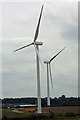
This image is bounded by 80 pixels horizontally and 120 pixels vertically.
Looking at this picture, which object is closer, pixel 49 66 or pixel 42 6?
pixel 42 6

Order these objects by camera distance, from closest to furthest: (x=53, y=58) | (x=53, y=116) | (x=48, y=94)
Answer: (x=53, y=116)
(x=53, y=58)
(x=48, y=94)

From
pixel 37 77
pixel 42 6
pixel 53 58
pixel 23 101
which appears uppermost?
pixel 42 6

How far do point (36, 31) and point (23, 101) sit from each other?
131 metres

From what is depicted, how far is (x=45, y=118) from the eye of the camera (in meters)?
53.1

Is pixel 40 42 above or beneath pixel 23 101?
above

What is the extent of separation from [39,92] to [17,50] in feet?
34.0

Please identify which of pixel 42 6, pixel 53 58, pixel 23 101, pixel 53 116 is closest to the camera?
pixel 53 116

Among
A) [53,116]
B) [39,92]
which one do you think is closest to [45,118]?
[53,116]

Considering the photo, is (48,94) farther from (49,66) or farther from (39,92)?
(39,92)

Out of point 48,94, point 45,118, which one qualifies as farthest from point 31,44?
point 48,94

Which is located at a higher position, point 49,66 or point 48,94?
point 49,66

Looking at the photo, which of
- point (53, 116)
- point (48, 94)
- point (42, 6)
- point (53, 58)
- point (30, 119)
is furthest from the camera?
point (48, 94)

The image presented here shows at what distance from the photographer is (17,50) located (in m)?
Result: 65.3

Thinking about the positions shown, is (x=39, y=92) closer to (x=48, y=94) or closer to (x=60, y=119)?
(x=60, y=119)
